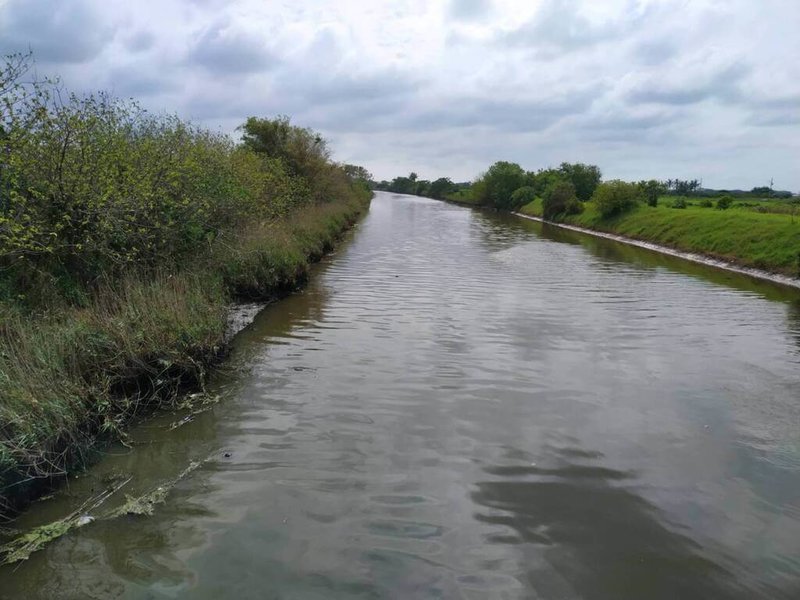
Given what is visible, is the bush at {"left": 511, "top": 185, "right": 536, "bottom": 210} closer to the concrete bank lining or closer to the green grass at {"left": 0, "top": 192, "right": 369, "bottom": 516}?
the concrete bank lining

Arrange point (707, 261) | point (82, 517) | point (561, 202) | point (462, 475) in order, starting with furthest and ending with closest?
point (561, 202)
point (707, 261)
point (462, 475)
point (82, 517)

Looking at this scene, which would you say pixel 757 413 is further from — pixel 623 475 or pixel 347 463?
pixel 347 463

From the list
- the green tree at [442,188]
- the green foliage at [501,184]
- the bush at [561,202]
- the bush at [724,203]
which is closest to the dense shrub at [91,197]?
the bush at [724,203]


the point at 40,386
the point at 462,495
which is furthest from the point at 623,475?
the point at 40,386

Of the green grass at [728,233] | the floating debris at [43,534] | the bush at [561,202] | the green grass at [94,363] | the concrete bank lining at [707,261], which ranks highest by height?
the bush at [561,202]

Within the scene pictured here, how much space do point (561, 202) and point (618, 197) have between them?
1383cm

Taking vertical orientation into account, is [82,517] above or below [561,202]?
below

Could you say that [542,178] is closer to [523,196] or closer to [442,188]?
[523,196]

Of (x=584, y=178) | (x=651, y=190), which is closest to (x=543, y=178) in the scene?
(x=584, y=178)

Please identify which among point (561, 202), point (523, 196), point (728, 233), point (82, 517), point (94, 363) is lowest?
point (82, 517)

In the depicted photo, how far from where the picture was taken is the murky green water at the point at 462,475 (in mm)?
5086

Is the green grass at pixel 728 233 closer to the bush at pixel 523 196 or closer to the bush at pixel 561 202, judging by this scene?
the bush at pixel 561 202

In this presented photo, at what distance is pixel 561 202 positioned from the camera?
209 feet

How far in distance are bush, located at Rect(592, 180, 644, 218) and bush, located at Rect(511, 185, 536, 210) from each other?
3367cm
